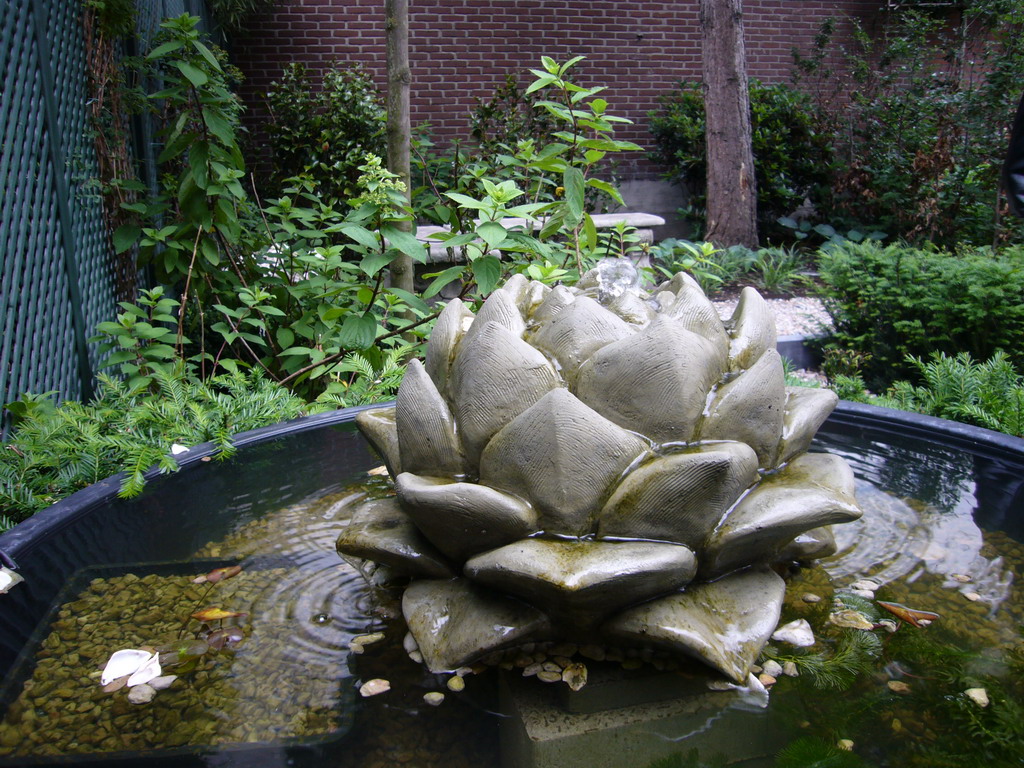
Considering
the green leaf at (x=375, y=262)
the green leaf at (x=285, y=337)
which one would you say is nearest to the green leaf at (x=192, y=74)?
the green leaf at (x=285, y=337)

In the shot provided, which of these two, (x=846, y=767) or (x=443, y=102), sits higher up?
(x=443, y=102)

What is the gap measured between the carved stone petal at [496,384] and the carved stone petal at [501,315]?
0.20 feet

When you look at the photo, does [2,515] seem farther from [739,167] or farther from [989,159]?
[989,159]

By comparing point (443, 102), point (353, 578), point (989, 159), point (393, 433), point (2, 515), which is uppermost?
point (443, 102)

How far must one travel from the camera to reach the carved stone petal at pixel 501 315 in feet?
3.87

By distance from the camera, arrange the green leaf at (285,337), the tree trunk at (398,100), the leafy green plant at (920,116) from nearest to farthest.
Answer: the green leaf at (285,337), the tree trunk at (398,100), the leafy green plant at (920,116)

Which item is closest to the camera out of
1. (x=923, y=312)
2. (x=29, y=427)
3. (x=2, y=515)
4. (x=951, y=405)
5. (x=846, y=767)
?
(x=846, y=767)

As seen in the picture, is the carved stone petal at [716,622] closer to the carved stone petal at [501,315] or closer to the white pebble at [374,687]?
the white pebble at [374,687]

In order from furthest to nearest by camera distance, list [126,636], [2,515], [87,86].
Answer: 1. [87,86]
2. [2,515]
3. [126,636]

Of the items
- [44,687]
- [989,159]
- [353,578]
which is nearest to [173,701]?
[44,687]

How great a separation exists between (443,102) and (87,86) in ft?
23.1

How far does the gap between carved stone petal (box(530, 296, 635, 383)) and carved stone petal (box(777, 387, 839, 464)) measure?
0.93 feet

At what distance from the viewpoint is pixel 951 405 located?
8.15ft

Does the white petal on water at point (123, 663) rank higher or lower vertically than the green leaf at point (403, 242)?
lower
